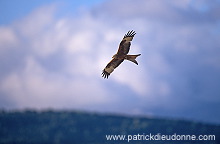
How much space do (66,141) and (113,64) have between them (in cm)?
16585

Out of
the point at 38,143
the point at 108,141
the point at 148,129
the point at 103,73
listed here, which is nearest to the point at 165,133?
the point at 148,129

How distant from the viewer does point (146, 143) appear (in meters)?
184

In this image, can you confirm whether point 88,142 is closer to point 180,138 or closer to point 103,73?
point 180,138

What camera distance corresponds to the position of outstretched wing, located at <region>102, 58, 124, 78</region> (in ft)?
115

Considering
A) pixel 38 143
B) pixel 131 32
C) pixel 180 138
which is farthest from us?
pixel 38 143

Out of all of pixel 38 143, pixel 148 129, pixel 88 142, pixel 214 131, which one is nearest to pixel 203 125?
pixel 214 131

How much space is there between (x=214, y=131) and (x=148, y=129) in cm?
2224

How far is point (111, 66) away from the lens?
36.1 meters

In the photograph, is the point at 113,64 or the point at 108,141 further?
the point at 108,141

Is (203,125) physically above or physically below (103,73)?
above

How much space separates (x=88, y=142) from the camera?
7795 inches

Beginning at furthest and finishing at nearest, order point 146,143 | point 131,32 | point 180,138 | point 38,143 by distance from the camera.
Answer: point 38,143
point 146,143
point 180,138
point 131,32

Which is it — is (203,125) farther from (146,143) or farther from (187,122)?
(146,143)

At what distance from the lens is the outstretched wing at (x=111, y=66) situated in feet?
115
